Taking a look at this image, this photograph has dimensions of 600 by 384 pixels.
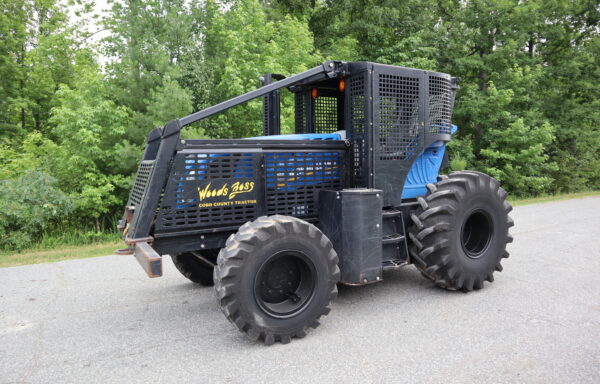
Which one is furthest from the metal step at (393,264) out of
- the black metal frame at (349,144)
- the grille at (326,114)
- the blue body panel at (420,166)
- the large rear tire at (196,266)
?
the grille at (326,114)

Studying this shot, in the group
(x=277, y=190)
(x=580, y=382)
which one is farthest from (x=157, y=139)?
(x=580, y=382)

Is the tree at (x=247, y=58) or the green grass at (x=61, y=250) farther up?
the tree at (x=247, y=58)

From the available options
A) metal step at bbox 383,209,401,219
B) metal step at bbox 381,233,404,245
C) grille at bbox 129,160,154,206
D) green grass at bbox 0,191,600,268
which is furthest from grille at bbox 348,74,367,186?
green grass at bbox 0,191,600,268

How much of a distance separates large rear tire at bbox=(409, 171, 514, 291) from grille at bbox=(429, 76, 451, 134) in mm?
602

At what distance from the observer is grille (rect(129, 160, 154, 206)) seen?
12.2 feet

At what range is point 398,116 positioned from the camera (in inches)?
176

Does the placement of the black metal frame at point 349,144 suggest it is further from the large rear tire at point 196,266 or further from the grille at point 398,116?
the large rear tire at point 196,266

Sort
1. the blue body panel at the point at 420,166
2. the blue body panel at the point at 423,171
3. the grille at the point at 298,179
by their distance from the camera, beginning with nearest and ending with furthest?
the grille at the point at 298,179, the blue body panel at the point at 420,166, the blue body panel at the point at 423,171

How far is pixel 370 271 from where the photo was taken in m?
3.93

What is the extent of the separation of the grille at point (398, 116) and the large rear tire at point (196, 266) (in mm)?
2224


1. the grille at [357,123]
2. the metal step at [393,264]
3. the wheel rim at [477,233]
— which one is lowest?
the metal step at [393,264]

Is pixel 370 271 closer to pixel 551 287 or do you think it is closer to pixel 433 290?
pixel 433 290

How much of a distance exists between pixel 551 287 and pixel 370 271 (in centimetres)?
231

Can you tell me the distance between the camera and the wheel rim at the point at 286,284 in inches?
135
